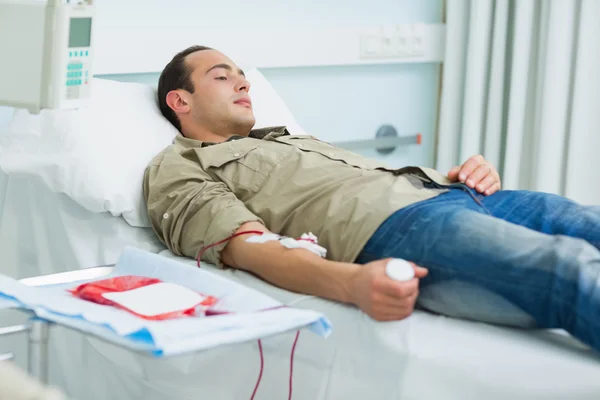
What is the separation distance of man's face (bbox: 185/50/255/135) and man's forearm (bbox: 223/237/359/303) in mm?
670

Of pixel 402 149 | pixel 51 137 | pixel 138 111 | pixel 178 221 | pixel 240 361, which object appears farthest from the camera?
pixel 402 149

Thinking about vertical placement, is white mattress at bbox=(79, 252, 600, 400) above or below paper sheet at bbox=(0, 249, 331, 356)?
below

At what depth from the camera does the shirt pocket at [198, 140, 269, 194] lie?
2.15 meters

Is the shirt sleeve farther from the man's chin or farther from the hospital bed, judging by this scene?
the man's chin

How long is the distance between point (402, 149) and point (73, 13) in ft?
7.23

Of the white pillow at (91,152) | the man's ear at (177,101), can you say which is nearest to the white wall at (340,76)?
the man's ear at (177,101)

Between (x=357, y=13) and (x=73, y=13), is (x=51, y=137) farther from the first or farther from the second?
(x=357, y=13)

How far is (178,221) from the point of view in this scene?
204 centimetres

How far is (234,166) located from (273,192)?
146 mm

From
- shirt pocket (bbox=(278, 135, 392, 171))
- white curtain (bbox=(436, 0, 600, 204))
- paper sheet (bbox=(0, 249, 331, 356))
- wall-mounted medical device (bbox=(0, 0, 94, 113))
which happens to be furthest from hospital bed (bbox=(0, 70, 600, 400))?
white curtain (bbox=(436, 0, 600, 204))

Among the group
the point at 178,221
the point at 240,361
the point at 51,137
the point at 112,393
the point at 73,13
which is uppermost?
the point at 73,13

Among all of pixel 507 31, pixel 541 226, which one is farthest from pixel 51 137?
pixel 507 31

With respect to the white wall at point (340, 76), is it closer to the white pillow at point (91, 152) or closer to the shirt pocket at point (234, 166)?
the white pillow at point (91, 152)

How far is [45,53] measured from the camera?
1.55 metres
